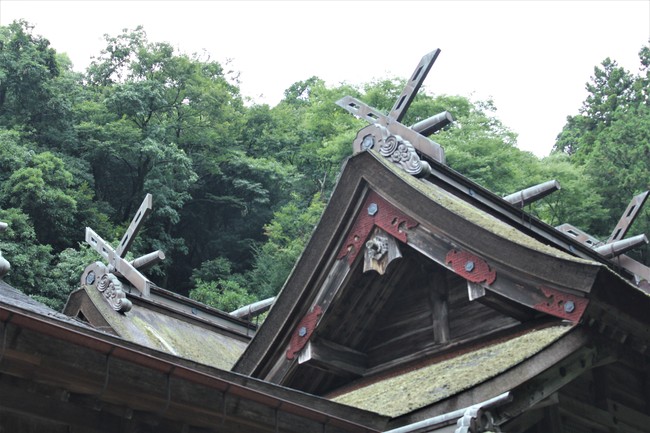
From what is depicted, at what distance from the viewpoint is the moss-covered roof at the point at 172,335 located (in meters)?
12.4

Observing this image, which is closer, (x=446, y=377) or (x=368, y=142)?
(x=446, y=377)

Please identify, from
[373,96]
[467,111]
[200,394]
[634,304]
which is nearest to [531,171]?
[467,111]

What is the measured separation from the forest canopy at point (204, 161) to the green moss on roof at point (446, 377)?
20.7 m

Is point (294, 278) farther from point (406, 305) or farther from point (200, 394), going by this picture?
point (200, 394)

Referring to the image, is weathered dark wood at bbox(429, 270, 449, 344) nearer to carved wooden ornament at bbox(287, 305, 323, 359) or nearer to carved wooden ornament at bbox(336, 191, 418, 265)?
carved wooden ornament at bbox(336, 191, 418, 265)

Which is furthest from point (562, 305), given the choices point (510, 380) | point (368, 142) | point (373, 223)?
point (368, 142)

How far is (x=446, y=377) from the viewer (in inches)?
271

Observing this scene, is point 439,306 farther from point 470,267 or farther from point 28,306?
point 28,306

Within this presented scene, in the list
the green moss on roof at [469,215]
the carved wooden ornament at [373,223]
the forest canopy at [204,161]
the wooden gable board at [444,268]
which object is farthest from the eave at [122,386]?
the forest canopy at [204,161]

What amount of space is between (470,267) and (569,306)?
3.49ft

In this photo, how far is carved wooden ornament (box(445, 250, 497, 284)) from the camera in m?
7.13

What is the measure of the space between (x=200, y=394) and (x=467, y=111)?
3432 centimetres

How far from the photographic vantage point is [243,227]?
38625 mm

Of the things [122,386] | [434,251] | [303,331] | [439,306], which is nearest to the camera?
[122,386]
